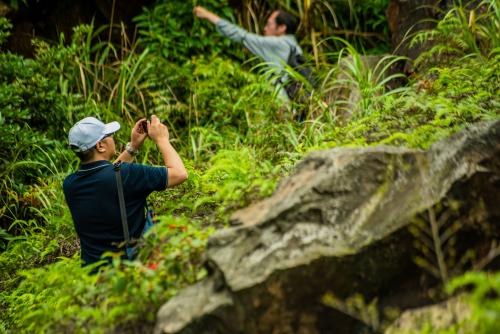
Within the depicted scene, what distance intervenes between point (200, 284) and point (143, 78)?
5.22 meters

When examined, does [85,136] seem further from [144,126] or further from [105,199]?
[144,126]

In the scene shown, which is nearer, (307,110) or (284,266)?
(284,266)

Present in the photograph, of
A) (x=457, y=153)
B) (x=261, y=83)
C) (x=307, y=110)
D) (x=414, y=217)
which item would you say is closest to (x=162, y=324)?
(x=414, y=217)

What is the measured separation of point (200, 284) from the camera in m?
2.91

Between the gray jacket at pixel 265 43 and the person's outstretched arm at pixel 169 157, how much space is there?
3.59m

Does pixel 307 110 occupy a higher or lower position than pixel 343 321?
lower

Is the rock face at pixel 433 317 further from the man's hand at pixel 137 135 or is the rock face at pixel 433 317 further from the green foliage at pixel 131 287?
the man's hand at pixel 137 135

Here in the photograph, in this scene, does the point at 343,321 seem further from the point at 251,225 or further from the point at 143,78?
the point at 143,78

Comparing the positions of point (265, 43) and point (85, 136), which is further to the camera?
point (265, 43)

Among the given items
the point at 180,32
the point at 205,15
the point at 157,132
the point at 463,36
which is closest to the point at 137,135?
the point at 157,132

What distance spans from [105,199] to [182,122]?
4.06m

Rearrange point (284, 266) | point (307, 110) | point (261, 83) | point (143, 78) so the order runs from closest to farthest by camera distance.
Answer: point (284, 266), point (307, 110), point (261, 83), point (143, 78)

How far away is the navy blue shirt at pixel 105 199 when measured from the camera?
367cm

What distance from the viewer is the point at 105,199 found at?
12.1 feet
